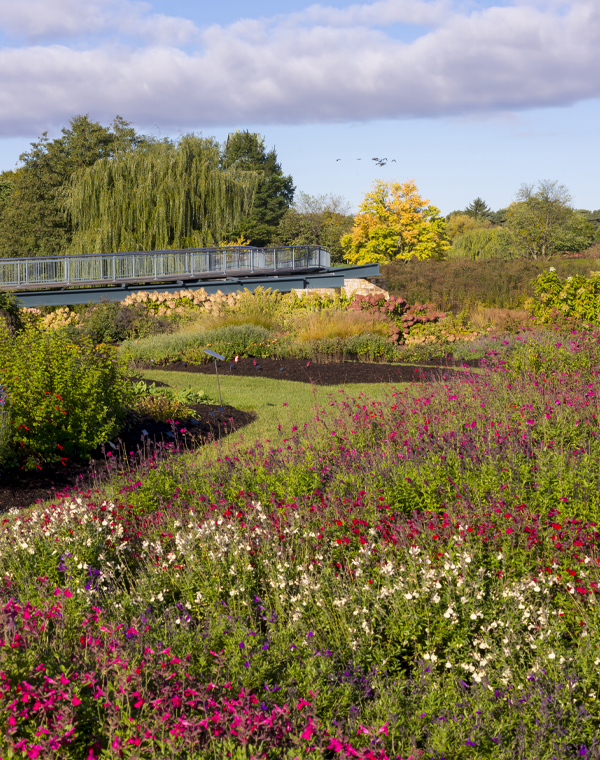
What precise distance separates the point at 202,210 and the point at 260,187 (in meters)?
32.8

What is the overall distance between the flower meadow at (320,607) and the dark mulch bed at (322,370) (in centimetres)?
583

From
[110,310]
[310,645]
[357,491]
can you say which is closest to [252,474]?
[357,491]

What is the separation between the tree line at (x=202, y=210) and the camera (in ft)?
100

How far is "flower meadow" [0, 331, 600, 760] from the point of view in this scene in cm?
217

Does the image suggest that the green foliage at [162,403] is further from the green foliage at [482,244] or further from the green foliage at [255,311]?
the green foliage at [482,244]

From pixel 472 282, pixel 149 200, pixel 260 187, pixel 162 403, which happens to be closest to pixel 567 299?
pixel 472 282

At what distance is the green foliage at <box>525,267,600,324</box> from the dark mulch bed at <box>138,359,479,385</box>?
2536mm

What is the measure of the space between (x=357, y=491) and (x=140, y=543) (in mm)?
1423

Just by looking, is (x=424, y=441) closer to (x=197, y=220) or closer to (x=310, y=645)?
(x=310, y=645)

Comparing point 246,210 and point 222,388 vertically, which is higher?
point 246,210

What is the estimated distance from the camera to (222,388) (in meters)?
10.7

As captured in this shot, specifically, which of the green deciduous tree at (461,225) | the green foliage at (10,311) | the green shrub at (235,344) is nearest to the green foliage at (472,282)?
the green shrub at (235,344)

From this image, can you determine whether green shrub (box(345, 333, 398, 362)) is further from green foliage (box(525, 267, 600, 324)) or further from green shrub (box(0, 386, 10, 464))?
green shrub (box(0, 386, 10, 464))

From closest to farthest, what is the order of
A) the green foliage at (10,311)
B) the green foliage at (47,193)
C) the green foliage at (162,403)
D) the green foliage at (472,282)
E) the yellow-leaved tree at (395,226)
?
1. the green foliage at (162,403)
2. the green foliage at (10,311)
3. the green foliage at (472,282)
4. the green foliage at (47,193)
5. the yellow-leaved tree at (395,226)
